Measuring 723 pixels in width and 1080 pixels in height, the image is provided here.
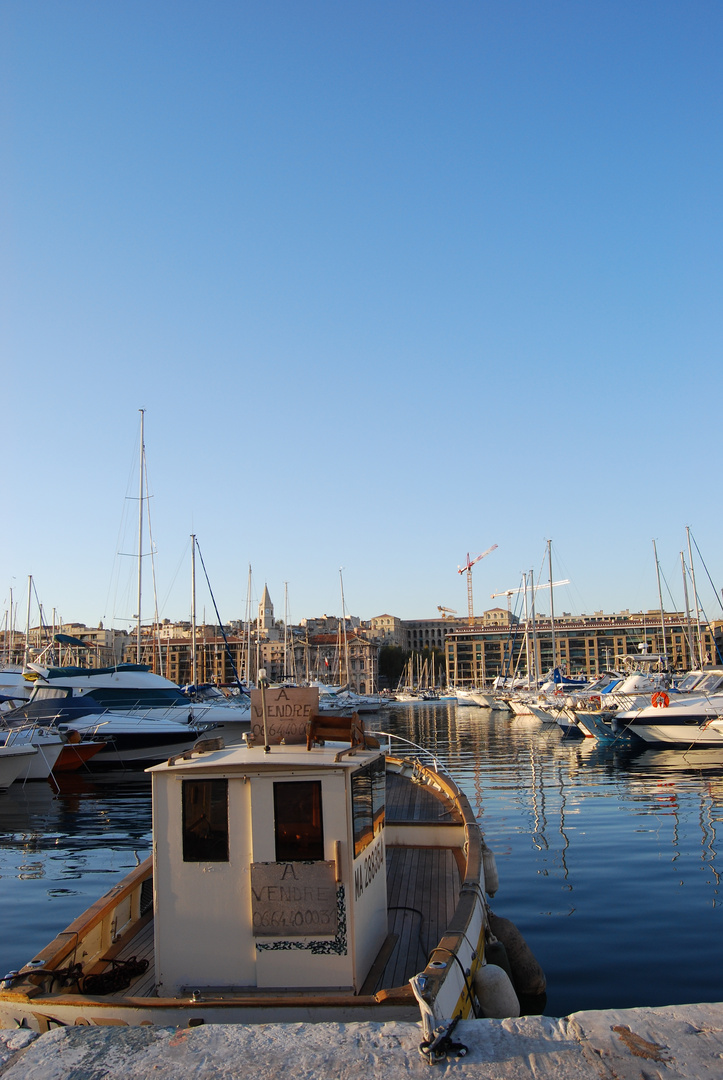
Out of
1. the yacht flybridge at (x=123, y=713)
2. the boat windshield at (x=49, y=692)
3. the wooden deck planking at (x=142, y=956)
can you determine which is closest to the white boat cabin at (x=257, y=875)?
the wooden deck planking at (x=142, y=956)

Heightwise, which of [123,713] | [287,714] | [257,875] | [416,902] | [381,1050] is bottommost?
[123,713]

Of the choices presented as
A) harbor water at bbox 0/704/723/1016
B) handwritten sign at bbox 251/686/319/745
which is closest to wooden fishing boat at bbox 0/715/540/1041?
handwritten sign at bbox 251/686/319/745

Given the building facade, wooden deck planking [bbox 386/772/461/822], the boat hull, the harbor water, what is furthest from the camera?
the building facade

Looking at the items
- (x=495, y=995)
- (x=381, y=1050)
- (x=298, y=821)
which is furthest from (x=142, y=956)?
(x=381, y=1050)

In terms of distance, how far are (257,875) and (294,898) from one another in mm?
386

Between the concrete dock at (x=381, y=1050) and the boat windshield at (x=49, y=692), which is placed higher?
the boat windshield at (x=49, y=692)

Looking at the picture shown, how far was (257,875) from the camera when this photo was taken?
674cm

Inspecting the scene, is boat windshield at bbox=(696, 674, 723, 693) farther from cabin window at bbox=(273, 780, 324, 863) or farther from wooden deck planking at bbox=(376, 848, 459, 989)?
cabin window at bbox=(273, 780, 324, 863)

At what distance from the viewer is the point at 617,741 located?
3919 cm

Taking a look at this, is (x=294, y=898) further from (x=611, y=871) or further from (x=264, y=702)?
(x=611, y=871)

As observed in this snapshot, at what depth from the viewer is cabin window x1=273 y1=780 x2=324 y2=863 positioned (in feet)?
22.2

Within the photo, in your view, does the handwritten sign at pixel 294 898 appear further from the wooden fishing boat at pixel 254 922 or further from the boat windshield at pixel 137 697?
the boat windshield at pixel 137 697

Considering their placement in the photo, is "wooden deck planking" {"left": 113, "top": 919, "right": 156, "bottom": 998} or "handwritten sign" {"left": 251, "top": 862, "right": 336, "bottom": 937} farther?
"wooden deck planking" {"left": 113, "top": 919, "right": 156, "bottom": 998}

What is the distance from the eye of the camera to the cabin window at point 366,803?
23.0ft
